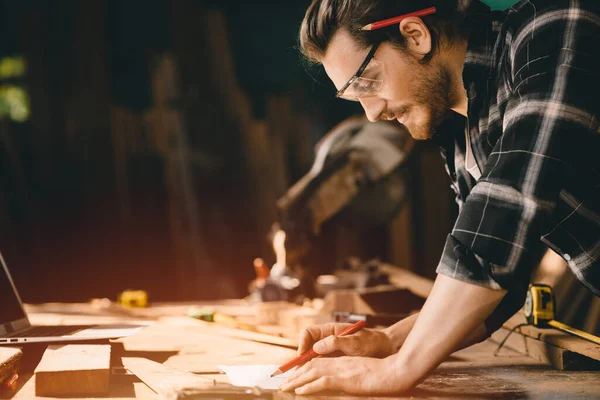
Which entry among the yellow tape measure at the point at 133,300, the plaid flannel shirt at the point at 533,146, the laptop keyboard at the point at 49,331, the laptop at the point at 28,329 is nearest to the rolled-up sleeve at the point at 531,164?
the plaid flannel shirt at the point at 533,146

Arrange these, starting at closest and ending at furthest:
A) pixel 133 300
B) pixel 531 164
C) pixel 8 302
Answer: pixel 531 164 → pixel 8 302 → pixel 133 300

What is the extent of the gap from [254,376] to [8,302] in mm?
856

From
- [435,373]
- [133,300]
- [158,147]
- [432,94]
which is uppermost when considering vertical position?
[158,147]

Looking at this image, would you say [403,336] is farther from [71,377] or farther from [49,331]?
[49,331]

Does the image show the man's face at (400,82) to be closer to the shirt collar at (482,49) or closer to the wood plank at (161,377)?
the shirt collar at (482,49)

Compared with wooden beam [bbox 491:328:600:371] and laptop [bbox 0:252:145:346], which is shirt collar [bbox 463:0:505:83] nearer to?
A: wooden beam [bbox 491:328:600:371]

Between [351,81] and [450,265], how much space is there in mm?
625

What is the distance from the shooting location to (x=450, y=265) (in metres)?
1.30

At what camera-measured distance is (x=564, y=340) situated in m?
1.72

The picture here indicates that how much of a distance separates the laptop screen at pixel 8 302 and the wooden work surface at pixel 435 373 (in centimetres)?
29

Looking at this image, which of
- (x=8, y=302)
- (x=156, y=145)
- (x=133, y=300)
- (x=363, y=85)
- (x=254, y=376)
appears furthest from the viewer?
(x=156, y=145)

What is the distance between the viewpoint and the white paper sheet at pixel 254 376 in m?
1.42

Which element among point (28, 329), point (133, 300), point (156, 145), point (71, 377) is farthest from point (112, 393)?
point (156, 145)

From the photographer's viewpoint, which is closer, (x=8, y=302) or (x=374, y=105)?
(x=374, y=105)
